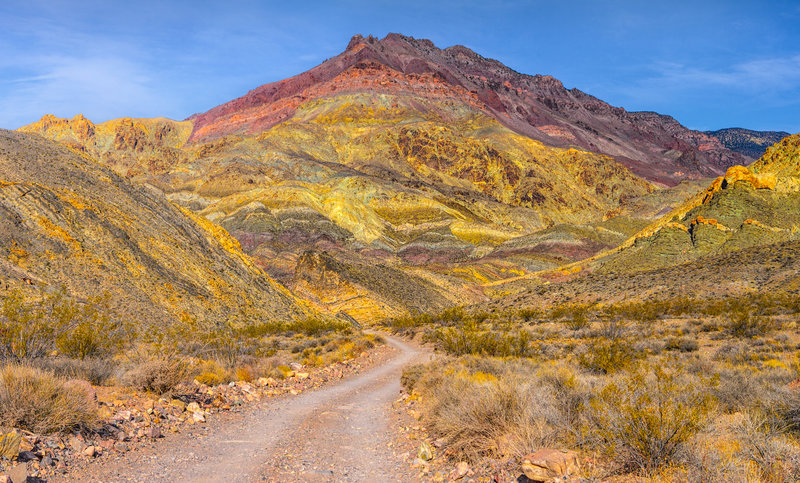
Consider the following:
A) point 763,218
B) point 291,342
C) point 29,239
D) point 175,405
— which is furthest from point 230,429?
point 763,218

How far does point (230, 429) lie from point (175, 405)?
4.52 ft

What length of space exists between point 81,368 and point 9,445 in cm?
476

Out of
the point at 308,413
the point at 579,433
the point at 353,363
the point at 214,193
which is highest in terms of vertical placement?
the point at 214,193

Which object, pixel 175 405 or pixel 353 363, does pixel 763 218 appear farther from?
pixel 175 405

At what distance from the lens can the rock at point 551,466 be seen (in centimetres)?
577

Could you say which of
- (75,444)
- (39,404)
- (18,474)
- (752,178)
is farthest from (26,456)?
(752,178)

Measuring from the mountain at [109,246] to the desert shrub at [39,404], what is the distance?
1557 centimetres

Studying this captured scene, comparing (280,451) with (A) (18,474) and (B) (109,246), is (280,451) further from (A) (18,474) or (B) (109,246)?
(B) (109,246)

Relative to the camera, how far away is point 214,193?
558 ft

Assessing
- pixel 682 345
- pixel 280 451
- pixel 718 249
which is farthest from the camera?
pixel 718 249

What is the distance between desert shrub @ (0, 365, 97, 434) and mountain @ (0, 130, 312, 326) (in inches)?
613

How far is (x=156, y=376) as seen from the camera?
10.2 m

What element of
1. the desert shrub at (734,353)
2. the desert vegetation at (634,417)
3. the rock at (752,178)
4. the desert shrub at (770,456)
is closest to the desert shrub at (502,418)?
the desert vegetation at (634,417)

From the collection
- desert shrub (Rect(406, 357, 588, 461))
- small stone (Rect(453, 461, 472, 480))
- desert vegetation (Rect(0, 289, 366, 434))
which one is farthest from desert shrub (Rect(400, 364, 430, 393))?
small stone (Rect(453, 461, 472, 480))
